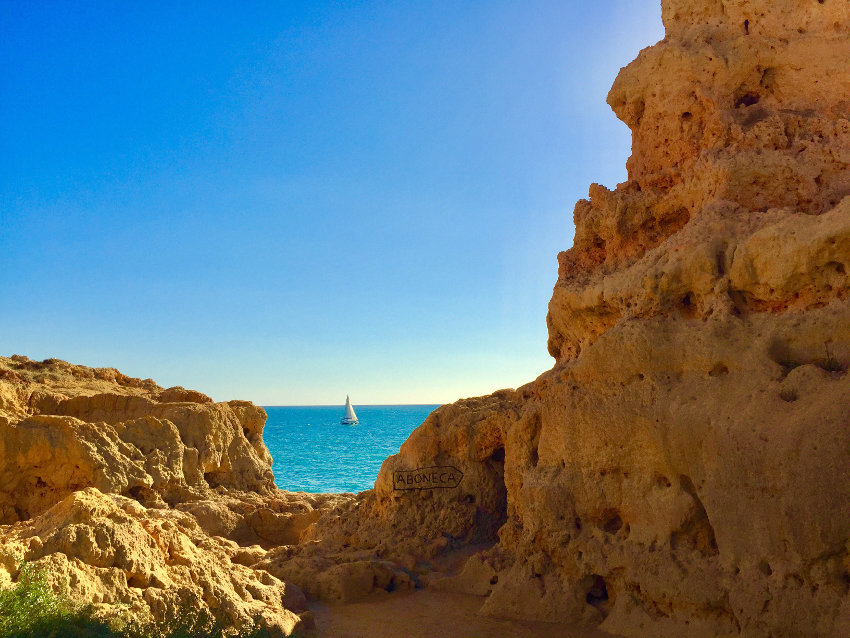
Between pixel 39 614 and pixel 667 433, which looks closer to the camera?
pixel 39 614

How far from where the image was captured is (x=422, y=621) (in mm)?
8320

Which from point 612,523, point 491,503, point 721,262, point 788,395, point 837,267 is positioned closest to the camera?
point 788,395

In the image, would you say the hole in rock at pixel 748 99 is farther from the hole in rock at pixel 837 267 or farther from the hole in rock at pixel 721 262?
the hole in rock at pixel 837 267

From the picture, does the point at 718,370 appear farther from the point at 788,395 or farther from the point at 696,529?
the point at 696,529

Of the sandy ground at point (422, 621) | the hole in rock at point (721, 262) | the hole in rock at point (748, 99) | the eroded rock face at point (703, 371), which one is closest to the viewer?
the eroded rock face at point (703, 371)

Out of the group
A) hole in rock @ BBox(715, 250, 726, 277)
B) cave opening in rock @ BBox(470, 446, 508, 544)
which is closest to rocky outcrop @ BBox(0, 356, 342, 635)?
cave opening in rock @ BBox(470, 446, 508, 544)

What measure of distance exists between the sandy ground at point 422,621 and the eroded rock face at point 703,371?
0.25 m

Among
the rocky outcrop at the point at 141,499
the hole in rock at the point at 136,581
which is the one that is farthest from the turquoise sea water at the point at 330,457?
the hole in rock at the point at 136,581

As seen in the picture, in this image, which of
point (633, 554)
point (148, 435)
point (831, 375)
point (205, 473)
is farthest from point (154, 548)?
point (205, 473)

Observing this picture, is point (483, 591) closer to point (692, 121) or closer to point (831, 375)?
point (831, 375)

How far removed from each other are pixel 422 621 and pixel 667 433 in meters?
3.91

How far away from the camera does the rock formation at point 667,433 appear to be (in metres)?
5.96

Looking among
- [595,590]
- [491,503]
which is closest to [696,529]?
[595,590]

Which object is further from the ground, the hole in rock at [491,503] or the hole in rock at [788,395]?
the hole in rock at [788,395]
